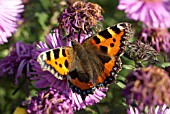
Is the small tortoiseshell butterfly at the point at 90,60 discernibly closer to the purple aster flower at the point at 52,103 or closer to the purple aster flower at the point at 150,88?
the purple aster flower at the point at 52,103

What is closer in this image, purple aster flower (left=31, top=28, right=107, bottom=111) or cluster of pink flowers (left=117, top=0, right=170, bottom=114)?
cluster of pink flowers (left=117, top=0, right=170, bottom=114)

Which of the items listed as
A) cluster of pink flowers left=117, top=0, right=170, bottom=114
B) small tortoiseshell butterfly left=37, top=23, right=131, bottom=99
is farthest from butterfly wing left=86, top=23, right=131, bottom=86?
cluster of pink flowers left=117, top=0, right=170, bottom=114

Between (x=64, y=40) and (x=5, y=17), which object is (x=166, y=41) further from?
(x=5, y=17)

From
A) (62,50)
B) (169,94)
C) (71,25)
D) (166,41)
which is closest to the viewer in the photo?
→ (169,94)

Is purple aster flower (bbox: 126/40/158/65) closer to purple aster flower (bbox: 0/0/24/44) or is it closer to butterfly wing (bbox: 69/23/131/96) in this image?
butterfly wing (bbox: 69/23/131/96)

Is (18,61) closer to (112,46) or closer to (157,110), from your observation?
(112,46)

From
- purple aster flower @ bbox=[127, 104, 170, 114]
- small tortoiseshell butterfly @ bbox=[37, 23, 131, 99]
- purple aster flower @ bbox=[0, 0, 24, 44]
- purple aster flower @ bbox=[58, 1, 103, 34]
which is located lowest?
purple aster flower @ bbox=[127, 104, 170, 114]

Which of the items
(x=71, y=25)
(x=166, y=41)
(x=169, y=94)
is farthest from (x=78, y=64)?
(x=166, y=41)

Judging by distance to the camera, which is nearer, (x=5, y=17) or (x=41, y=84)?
(x=41, y=84)

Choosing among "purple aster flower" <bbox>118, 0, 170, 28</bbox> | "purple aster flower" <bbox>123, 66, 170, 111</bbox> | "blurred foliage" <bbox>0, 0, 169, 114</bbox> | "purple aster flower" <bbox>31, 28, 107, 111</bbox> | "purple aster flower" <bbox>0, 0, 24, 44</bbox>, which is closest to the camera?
"purple aster flower" <bbox>123, 66, 170, 111</bbox>
